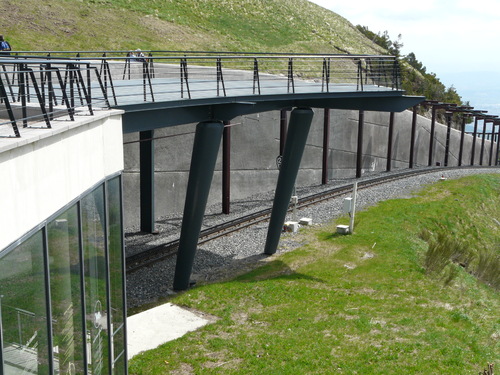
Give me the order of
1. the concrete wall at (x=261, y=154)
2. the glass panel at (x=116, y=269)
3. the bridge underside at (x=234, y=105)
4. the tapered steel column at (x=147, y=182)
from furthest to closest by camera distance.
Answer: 1. the concrete wall at (x=261, y=154)
2. the tapered steel column at (x=147, y=182)
3. the bridge underside at (x=234, y=105)
4. the glass panel at (x=116, y=269)

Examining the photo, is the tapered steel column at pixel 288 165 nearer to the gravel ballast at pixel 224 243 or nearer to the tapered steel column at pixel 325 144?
the gravel ballast at pixel 224 243

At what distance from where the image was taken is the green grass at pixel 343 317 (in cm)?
1259

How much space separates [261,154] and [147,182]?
30.9 feet

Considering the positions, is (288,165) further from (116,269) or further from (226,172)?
(116,269)

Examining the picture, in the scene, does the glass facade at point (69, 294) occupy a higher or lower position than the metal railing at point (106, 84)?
lower

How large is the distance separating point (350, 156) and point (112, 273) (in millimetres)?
30926

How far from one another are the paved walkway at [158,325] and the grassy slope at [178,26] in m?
25.7

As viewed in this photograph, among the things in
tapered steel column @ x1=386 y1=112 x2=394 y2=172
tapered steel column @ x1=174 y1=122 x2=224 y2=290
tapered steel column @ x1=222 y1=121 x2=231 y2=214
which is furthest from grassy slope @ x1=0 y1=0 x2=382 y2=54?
tapered steel column @ x1=174 y1=122 x2=224 y2=290

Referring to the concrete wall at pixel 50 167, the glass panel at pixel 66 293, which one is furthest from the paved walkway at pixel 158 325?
the concrete wall at pixel 50 167

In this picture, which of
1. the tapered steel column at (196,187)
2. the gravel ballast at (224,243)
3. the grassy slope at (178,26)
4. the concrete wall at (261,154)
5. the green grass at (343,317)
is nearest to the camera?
the green grass at (343,317)

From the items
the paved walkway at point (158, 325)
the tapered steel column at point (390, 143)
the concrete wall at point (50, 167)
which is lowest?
the paved walkway at point (158, 325)

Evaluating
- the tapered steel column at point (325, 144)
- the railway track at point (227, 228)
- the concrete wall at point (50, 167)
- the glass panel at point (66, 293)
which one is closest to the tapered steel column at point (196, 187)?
the railway track at point (227, 228)

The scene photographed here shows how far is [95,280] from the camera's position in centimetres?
930

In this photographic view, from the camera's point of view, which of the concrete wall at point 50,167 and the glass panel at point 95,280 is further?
the glass panel at point 95,280
